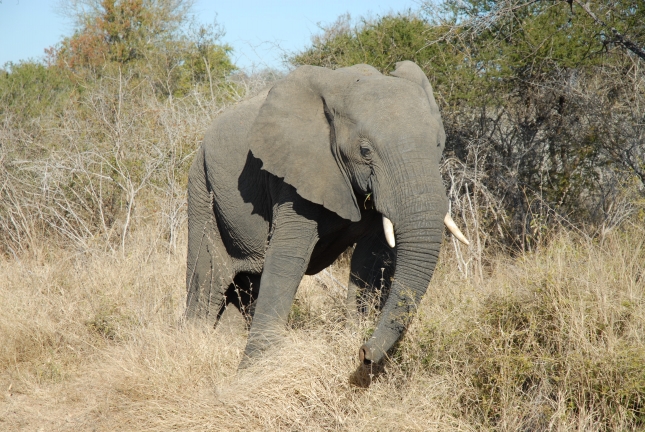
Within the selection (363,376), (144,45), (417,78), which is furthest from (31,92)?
(363,376)

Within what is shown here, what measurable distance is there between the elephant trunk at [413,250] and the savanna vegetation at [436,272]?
0.92 feet

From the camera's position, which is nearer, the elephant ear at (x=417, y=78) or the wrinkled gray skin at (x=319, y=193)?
the wrinkled gray skin at (x=319, y=193)

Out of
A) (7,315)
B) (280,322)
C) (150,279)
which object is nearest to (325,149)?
(280,322)

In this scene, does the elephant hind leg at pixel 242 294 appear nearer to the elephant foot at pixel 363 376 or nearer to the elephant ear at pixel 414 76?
the elephant foot at pixel 363 376

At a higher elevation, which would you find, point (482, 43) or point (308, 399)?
point (482, 43)

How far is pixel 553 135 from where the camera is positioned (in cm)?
793

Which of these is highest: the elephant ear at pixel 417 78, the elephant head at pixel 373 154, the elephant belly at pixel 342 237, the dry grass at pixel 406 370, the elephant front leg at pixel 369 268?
the elephant ear at pixel 417 78

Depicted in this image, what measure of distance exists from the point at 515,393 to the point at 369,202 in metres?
1.48

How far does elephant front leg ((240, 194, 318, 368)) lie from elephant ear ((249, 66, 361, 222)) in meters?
0.23

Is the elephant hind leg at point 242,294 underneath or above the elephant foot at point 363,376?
above

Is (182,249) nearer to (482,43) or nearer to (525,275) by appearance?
(482,43)

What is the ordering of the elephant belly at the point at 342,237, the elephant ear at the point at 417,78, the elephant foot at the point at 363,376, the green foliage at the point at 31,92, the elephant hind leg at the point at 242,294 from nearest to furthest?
the elephant foot at the point at 363,376, the elephant ear at the point at 417,78, the elephant belly at the point at 342,237, the elephant hind leg at the point at 242,294, the green foliage at the point at 31,92

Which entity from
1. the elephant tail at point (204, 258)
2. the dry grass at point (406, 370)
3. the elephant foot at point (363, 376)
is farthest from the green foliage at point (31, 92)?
the elephant foot at point (363, 376)

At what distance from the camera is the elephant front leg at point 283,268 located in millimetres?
4805
